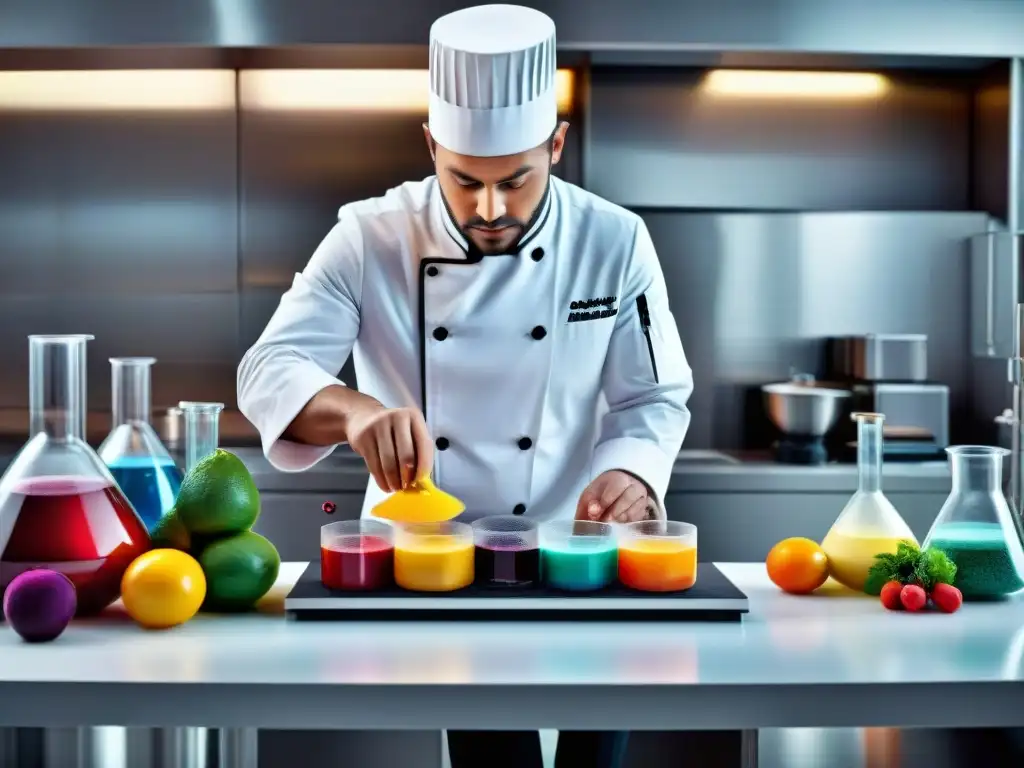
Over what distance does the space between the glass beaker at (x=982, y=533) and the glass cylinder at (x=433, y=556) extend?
67 centimetres

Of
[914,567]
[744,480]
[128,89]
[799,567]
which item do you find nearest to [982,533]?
[914,567]

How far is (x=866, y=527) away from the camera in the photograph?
5.04ft

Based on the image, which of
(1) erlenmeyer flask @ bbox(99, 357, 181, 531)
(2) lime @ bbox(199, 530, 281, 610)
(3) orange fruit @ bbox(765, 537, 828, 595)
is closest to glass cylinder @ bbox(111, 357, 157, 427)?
(1) erlenmeyer flask @ bbox(99, 357, 181, 531)

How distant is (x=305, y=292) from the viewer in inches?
78.0

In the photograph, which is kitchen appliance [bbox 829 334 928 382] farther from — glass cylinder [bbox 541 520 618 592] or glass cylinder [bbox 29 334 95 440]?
glass cylinder [bbox 29 334 95 440]

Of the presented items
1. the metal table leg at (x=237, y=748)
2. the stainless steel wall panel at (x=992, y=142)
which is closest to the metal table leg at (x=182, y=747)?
the metal table leg at (x=237, y=748)

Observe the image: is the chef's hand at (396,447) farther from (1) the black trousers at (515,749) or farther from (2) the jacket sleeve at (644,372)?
(2) the jacket sleeve at (644,372)

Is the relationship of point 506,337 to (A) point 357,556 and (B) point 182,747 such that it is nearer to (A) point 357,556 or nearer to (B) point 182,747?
(A) point 357,556

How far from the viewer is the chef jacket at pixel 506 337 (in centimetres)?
202

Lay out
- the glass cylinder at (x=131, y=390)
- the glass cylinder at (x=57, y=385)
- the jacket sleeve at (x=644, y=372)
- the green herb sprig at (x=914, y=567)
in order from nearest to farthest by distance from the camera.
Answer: the glass cylinder at (x=57, y=385), the green herb sprig at (x=914, y=567), the glass cylinder at (x=131, y=390), the jacket sleeve at (x=644, y=372)

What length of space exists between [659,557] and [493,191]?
675 mm

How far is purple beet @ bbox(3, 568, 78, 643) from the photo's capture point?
1.24 m

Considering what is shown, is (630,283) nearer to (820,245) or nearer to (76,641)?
(76,641)

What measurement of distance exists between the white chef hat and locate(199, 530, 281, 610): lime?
0.76m
